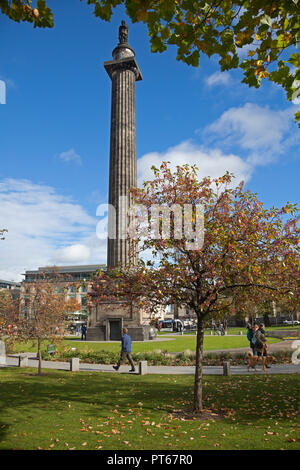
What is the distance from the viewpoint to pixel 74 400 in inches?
440

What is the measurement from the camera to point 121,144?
43.9 m

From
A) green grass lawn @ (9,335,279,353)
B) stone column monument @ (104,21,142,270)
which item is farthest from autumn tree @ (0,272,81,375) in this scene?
stone column monument @ (104,21,142,270)

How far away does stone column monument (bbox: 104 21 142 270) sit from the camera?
4144 cm

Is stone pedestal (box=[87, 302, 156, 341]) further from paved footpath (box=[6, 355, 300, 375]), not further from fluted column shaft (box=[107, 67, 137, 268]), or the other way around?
paved footpath (box=[6, 355, 300, 375])

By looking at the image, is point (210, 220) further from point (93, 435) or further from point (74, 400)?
point (74, 400)

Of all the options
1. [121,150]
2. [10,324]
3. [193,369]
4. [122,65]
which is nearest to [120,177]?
[121,150]

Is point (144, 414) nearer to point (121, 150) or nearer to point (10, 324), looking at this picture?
point (10, 324)

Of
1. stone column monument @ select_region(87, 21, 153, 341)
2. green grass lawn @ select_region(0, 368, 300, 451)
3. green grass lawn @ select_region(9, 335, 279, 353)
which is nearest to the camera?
green grass lawn @ select_region(0, 368, 300, 451)

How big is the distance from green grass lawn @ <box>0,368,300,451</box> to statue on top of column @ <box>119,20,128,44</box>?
47.5 m

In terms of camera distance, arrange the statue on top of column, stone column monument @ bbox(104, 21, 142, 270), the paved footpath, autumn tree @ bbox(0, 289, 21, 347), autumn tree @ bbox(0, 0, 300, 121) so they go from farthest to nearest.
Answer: the statue on top of column → stone column monument @ bbox(104, 21, 142, 270) → autumn tree @ bbox(0, 289, 21, 347) → the paved footpath → autumn tree @ bbox(0, 0, 300, 121)

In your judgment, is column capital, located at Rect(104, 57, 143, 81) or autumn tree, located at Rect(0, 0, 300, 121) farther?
column capital, located at Rect(104, 57, 143, 81)

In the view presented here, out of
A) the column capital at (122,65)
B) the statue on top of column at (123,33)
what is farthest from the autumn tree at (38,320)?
the statue on top of column at (123,33)

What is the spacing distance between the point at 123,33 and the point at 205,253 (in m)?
48.9
